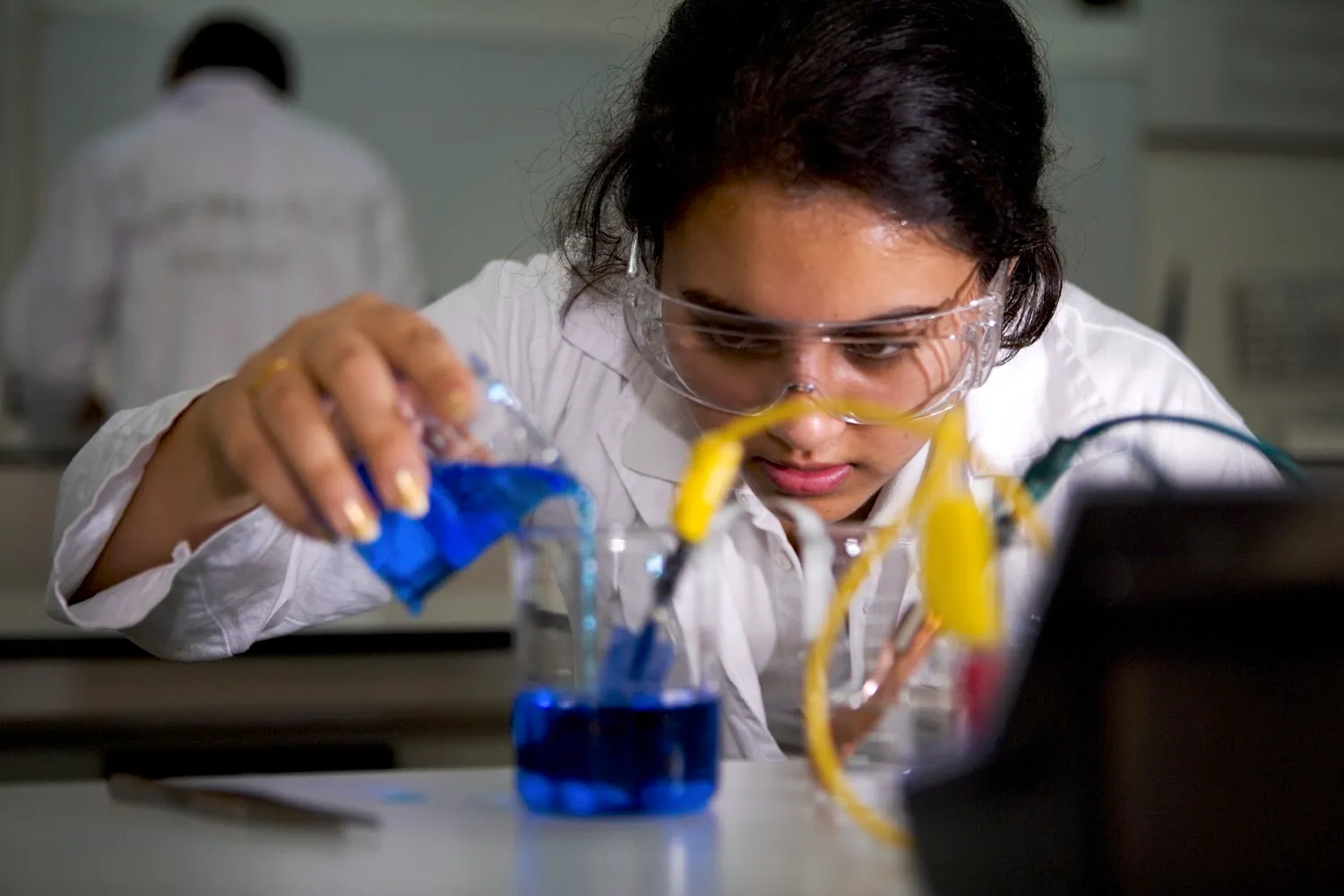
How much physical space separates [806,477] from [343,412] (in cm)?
51

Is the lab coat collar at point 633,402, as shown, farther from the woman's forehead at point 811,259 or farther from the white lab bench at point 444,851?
the white lab bench at point 444,851

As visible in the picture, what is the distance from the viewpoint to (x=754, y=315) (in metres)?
1.12

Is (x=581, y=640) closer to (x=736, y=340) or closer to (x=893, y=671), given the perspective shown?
(x=893, y=671)

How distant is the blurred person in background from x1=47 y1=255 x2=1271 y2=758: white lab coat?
1831 mm

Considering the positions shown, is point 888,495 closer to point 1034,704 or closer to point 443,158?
point 1034,704

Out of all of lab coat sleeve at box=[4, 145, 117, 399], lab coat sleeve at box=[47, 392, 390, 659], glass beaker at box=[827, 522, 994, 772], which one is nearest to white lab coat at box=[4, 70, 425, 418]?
lab coat sleeve at box=[4, 145, 117, 399]

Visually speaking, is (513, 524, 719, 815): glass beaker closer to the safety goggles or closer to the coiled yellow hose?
the coiled yellow hose

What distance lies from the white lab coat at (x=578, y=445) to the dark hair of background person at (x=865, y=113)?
211 millimetres

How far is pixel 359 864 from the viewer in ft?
2.26

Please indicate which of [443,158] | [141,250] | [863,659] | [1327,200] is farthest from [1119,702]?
[1327,200]

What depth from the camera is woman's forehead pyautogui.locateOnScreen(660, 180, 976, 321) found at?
3.62 feet

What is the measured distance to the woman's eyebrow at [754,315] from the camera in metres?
1.11

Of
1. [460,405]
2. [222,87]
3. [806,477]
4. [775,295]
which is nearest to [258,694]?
[806,477]

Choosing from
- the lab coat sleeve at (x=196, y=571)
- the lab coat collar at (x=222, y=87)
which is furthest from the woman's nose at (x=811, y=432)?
the lab coat collar at (x=222, y=87)
